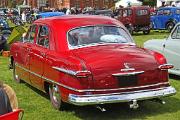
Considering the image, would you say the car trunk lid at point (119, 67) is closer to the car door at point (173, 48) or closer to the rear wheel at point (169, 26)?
the car door at point (173, 48)

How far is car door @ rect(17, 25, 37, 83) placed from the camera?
945 cm

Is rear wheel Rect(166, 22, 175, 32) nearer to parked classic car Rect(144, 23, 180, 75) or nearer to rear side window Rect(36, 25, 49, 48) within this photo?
parked classic car Rect(144, 23, 180, 75)

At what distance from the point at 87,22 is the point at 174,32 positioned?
3348mm

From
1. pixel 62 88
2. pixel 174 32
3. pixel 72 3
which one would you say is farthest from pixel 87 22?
pixel 72 3

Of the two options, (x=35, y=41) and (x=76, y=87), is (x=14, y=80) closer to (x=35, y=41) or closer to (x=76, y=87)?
(x=35, y=41)

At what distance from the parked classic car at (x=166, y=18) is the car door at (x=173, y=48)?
18.7 metres

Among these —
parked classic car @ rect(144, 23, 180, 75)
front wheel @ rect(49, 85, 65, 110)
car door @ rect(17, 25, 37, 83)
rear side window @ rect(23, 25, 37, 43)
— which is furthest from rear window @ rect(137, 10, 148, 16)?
front wheel @ rect(49, 85, 65, 110)

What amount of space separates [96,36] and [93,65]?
124 cm

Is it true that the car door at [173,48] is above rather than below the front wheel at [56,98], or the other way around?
above

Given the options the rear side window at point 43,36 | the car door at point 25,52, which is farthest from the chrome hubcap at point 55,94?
the car door at point 25,52

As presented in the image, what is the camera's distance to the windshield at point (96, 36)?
8078mm

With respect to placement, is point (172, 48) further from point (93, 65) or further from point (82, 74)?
point (82, 74)

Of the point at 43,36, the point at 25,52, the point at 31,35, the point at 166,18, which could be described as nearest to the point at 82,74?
the point at 43,36

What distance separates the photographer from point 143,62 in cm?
733
